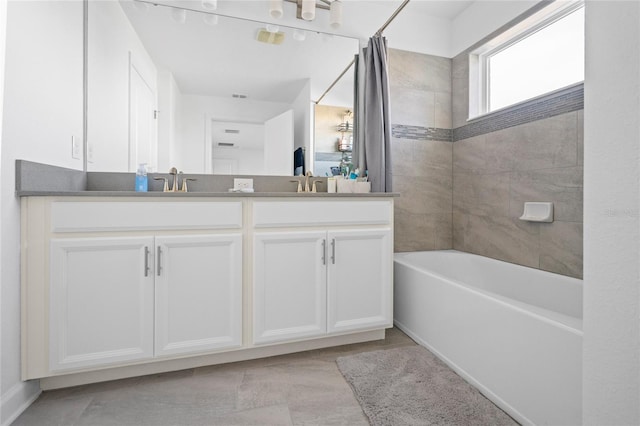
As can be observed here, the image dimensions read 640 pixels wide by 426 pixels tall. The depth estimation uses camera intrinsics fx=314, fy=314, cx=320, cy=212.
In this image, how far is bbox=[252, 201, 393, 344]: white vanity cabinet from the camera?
1.61m

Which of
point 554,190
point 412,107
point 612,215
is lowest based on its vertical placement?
point 612,215

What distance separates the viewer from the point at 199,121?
202cm

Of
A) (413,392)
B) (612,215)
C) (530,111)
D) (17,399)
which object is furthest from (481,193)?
(17,399)

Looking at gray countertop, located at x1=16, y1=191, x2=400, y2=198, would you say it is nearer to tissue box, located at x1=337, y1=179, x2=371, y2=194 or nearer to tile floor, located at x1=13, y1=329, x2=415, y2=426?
tissue box, located at x1=337, y1=179, x2=371, y2=194

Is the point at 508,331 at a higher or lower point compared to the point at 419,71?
lower

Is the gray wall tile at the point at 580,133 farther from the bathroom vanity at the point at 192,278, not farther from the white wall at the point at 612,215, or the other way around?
the white wall at the point at 612,215

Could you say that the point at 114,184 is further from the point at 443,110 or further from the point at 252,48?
the point at 443,110

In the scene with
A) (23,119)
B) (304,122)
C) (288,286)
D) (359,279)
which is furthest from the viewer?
(304,122)

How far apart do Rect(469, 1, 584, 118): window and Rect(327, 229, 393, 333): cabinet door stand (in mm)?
1496

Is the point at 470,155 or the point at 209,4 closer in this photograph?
the point at 209,4

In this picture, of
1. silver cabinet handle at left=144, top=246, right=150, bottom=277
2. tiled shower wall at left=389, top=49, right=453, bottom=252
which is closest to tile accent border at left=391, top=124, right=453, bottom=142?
tiled shower wall at left=389, top=49, right=453, bottom=252

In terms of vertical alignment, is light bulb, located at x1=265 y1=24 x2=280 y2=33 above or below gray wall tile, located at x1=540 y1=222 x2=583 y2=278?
above

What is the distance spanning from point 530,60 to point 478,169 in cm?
82

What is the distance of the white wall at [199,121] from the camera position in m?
1.98
